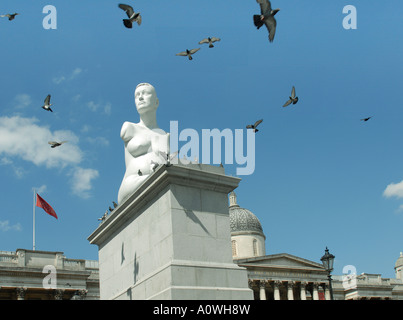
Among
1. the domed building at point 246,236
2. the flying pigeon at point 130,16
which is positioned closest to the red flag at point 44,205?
the flying pigeon at point 130,16

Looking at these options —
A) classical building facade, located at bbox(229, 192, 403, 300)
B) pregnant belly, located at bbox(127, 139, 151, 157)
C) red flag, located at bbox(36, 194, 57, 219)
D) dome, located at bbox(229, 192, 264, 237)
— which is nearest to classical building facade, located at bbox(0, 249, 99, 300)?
red flag, located at bbox(36, 194, 57, 219)

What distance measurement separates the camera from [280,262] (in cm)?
6147

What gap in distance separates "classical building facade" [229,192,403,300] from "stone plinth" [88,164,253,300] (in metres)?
47.0

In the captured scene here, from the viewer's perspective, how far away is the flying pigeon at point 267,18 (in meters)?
12.5

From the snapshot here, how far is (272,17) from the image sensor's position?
41.6 ft

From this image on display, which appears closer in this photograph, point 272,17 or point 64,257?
point 272,17

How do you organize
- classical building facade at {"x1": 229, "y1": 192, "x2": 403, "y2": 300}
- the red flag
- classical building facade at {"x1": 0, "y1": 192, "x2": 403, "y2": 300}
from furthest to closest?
classical building facade at {"x1": 229, "y1": 192, "x2": 403, "y2": 300}
classical building facade at {"x1": 0, "y1": 192, "x2": 403, "y2": 300}
the red flag

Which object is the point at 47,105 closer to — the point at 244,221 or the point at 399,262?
the point at 244,221

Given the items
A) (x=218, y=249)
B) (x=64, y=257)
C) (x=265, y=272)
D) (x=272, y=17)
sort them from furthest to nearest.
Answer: (x=265, y=272) < (x=64, y=257) < (x=272, y=17) < (x=218, y=249)

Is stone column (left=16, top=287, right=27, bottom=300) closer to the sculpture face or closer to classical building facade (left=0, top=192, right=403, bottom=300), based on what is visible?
classical building facade (left=0, top=192, right=403, bottom=300)

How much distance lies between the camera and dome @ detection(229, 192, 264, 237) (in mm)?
71188

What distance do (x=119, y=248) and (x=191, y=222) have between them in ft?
8.69
